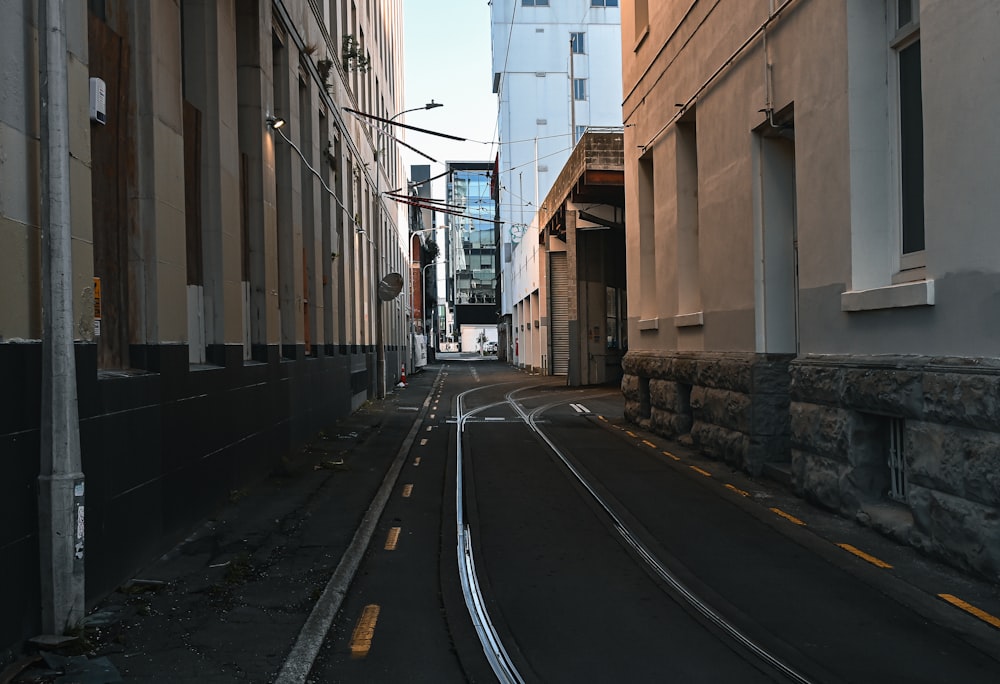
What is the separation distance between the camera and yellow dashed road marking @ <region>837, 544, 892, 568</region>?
6770 millimetres

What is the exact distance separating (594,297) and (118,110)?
96.9 feet

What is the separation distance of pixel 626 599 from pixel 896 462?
342 centimetres

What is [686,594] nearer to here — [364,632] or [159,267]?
[364,632]

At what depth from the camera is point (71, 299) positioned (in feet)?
16.9

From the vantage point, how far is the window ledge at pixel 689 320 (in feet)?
44.2

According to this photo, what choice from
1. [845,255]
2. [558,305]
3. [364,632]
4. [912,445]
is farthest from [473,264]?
[364,632]

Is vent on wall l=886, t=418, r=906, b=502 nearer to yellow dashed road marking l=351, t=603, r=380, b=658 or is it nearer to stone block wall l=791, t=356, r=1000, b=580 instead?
stone block wall l=791, t=356, r=1000, b=580

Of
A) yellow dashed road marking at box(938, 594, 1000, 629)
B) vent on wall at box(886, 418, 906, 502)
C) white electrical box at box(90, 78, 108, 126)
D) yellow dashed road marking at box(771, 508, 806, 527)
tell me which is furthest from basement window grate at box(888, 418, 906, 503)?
white electrical box at box(90, 78, 108, 126)

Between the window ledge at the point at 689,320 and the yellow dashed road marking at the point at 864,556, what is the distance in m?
6.41

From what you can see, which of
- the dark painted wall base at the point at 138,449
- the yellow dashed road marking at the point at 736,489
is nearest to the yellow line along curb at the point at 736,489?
the yellow dashed road marking at the point at 736,489

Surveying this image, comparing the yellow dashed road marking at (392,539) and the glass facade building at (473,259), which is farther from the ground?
the glass facade building at (473,259)

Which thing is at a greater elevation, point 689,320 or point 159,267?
point 159,267

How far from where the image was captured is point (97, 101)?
255 inches

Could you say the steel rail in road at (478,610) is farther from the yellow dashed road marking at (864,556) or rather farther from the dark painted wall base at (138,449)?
the yellow dashed road marking at (864,556)
